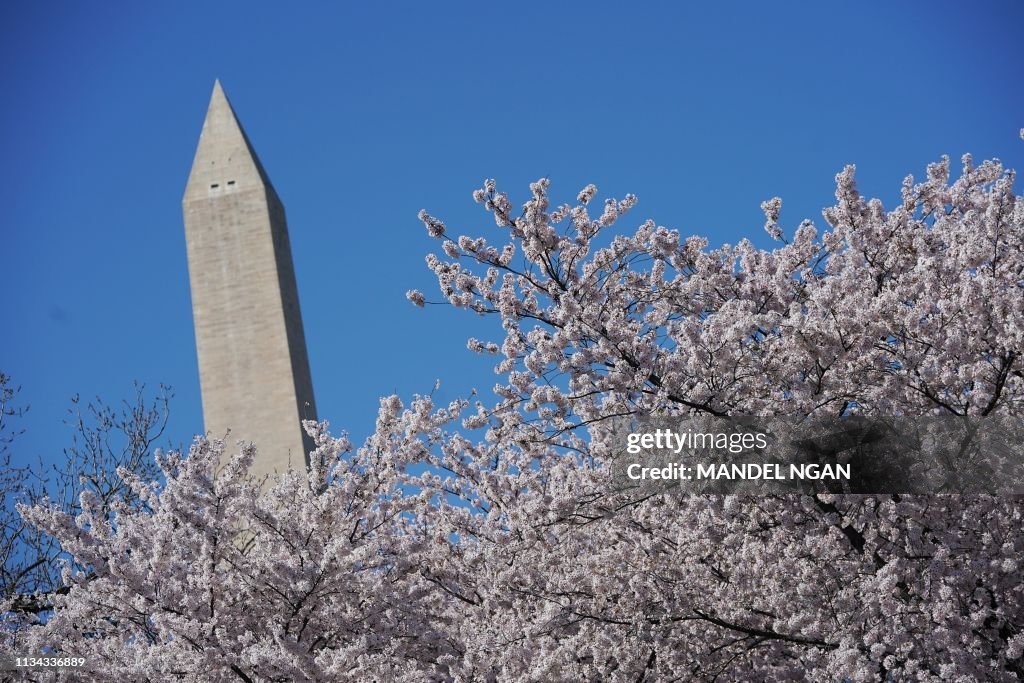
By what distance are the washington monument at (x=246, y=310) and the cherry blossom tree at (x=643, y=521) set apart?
19305mm

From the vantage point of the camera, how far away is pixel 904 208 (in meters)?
11.6

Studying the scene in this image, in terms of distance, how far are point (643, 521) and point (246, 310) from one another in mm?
23013

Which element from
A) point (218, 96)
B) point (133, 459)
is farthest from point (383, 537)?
point (218, 96)

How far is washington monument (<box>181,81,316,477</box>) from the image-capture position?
103ft

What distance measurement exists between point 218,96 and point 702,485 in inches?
1198

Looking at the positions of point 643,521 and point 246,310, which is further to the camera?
point 246,310

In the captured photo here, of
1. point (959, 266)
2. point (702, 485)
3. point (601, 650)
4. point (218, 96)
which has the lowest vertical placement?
point (601, 650)

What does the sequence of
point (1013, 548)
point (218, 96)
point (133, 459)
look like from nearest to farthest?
point (1013, 548), point (133, 459), point (218, 96)

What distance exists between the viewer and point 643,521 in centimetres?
1094

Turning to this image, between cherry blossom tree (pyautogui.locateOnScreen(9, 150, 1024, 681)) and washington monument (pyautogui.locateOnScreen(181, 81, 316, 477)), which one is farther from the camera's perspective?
washington monument (pyautogui.locateOnScreen(181, 81, 316, 477))

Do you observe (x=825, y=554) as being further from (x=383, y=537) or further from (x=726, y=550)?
(x=383, y=537)

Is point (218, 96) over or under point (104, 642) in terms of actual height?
over

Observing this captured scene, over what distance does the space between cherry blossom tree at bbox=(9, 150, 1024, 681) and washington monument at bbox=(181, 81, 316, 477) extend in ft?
63.3

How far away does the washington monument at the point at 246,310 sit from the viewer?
1241 inches
